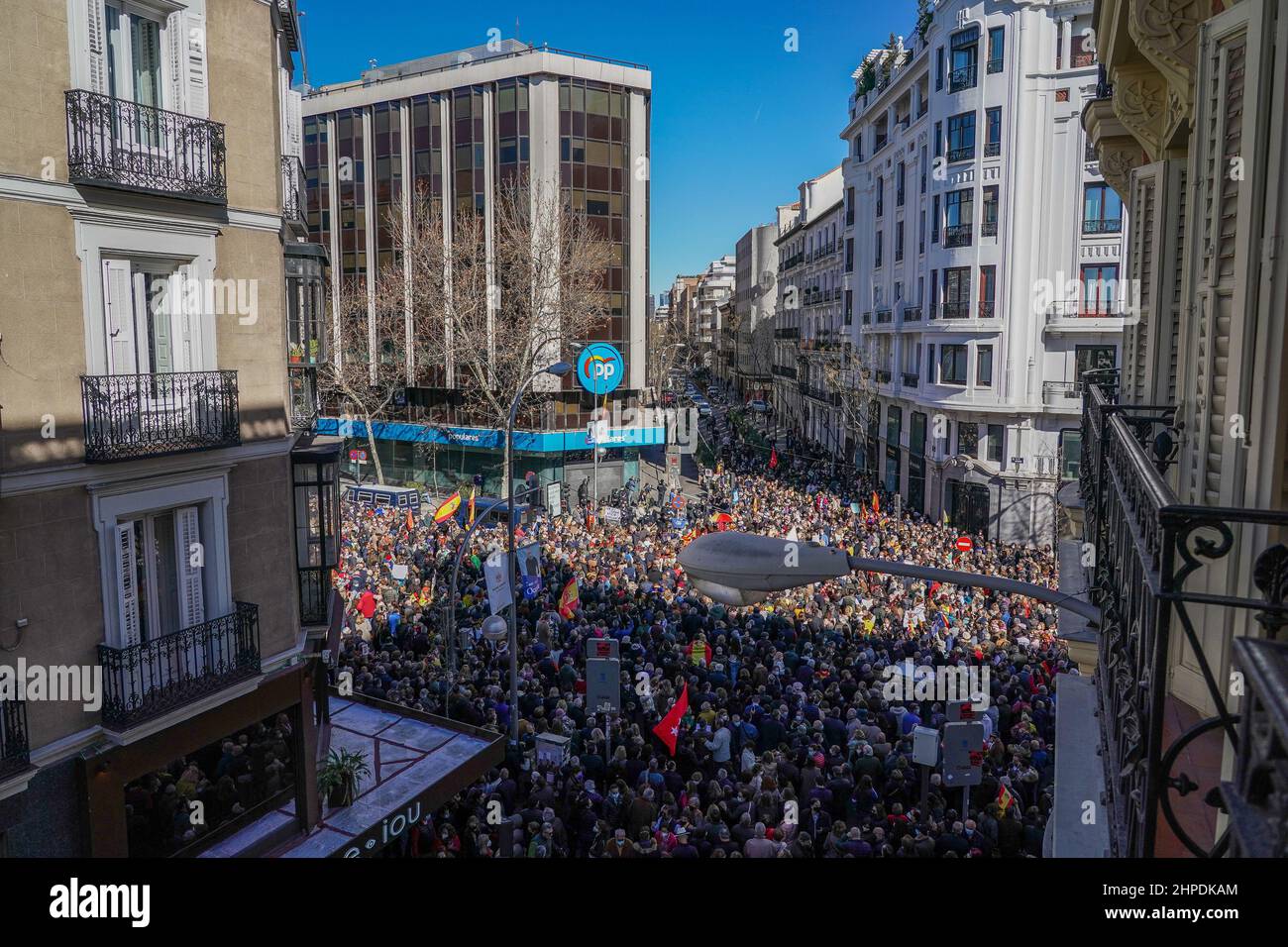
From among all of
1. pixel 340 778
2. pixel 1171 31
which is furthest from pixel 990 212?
pixel 340 778

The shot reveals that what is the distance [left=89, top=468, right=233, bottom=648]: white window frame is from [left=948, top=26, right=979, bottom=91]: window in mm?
32919

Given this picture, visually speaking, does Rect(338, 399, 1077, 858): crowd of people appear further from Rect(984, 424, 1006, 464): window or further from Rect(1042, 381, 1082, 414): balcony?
Rect(1042, 381, 1082, 414): balcony

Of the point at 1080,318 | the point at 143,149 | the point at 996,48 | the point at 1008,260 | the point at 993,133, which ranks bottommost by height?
the point at 1080,318

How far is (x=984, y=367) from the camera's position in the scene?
35.9 meters

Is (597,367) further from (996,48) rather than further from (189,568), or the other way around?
(189,568)

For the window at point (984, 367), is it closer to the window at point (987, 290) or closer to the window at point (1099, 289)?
the window at point (987, 290)

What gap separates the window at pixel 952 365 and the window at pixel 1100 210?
615 cm

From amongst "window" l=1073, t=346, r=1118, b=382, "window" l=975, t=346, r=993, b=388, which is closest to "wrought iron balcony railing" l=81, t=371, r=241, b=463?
"window" l=1073, t=346, r=1118, b=382

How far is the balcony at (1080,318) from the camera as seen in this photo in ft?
110

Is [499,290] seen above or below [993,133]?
below

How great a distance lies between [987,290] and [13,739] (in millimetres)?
Result: 34154

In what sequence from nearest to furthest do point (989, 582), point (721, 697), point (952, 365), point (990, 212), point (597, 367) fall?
point (989, 582) < point (721, 697) < point (990, 212) < point (952, 365) < point (597, 367)

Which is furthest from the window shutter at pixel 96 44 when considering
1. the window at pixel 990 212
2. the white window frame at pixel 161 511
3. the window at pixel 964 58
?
the window at pixel 964 58
